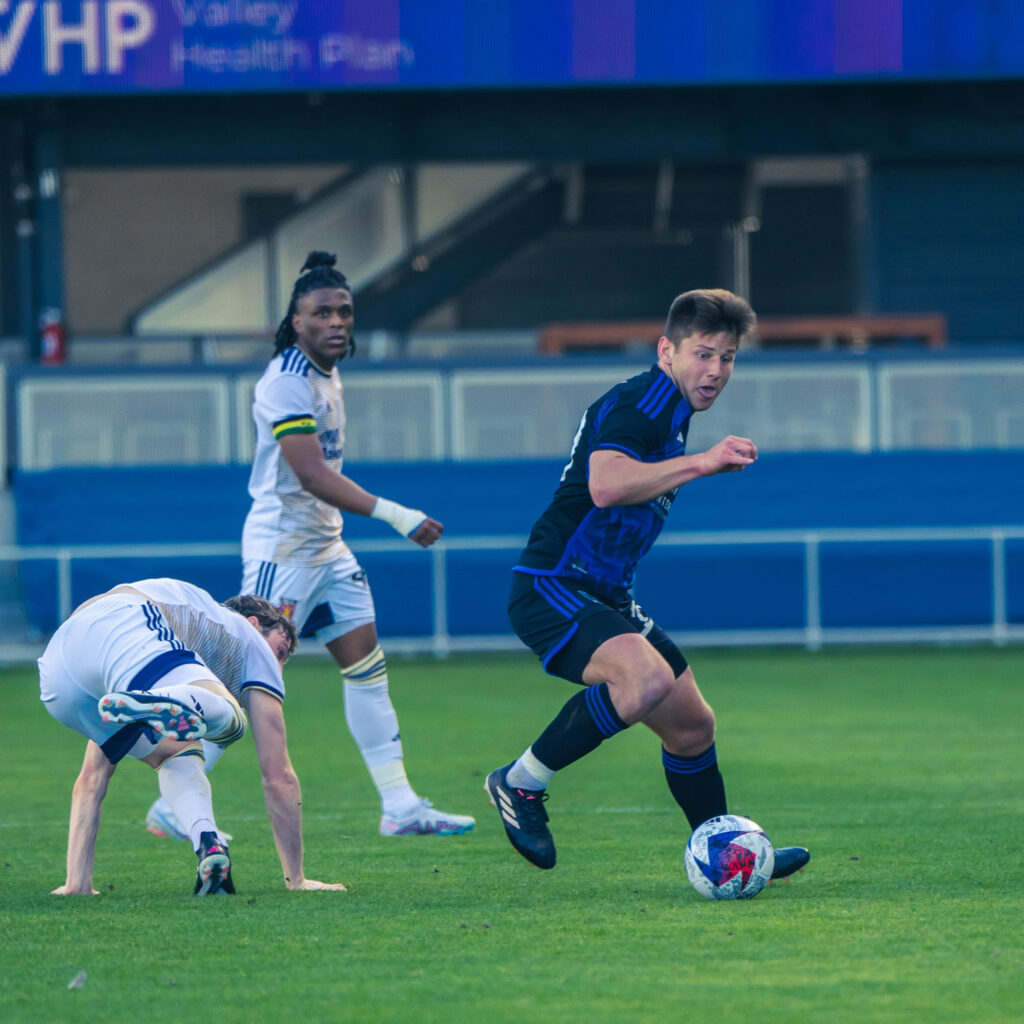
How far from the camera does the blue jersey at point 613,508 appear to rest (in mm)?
5480

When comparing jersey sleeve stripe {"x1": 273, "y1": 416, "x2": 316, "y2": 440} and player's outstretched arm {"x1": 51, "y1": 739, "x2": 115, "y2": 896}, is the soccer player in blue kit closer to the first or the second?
player's outstretched arm {"x1": 51, "y1": 739, "x2": 115, "y2": 896}

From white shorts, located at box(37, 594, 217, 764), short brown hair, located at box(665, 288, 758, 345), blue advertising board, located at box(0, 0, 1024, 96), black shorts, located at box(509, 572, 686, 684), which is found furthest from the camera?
blue advertising board, located at box(0, 0, 1024, 96)

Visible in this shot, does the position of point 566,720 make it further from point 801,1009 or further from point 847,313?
point 847,313

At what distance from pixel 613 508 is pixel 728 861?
1.14m

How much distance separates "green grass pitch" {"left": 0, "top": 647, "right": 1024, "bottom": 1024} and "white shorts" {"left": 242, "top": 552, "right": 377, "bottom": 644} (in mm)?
846

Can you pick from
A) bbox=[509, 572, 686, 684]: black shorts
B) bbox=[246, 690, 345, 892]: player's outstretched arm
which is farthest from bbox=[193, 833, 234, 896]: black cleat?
bbox=[509, 572, 686, 684]: black shorts

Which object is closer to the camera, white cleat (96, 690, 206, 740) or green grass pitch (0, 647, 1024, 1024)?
green grass pitch (0, 647, 1024, 1024)

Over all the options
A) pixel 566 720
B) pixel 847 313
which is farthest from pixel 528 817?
pixel 847 313

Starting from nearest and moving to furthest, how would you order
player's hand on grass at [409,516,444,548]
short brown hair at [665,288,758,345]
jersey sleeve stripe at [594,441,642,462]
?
1. jersey sleeve stripe at [594,441,642,462]
2. short brown hair at [665,288,758,345]
3. player's hand on grass at [409,516,444,548]

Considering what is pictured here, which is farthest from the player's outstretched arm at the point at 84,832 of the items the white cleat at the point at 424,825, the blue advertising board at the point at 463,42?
the blue advertising board at the point at 463,42

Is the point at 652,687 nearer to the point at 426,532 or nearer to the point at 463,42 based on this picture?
the point at 426,532

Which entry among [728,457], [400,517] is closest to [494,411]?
[400,517]

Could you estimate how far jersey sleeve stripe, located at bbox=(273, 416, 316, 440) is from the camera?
7027 mm

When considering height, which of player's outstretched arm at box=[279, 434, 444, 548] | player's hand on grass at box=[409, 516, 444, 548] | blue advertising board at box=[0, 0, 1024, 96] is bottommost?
player's hand on grass at box=[409, 516, 444, 548]
